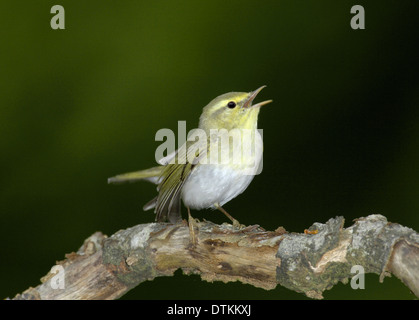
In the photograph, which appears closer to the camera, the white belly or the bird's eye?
the white belly

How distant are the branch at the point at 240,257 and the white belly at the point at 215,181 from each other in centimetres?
32

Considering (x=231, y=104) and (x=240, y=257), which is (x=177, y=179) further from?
(x=240, y=257)

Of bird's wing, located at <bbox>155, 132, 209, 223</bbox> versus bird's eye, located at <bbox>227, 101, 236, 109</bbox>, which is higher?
bird's eye, located at <bbox>227, 101, 236, 109</bbox>

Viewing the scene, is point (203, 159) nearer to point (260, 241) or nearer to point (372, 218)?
point (260, 241)

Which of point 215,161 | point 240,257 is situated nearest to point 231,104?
point 215,161

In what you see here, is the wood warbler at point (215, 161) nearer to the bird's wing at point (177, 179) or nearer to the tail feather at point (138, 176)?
the bird's wing at point (177, 179)

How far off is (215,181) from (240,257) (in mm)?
682

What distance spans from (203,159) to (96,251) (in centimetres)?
85

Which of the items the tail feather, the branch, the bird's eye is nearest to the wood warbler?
the bird's eye

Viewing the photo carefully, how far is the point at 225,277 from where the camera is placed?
2617mm

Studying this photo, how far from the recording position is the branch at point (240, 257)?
2127 millimetres

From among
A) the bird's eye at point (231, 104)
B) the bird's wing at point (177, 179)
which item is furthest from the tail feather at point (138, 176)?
the bird's eye at point (231, 104)

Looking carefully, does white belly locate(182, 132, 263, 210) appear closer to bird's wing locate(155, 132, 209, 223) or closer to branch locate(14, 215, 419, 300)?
bird's wing locate(155, 132, 209, 223)

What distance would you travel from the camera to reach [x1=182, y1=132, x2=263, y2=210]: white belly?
3074 millimetres
